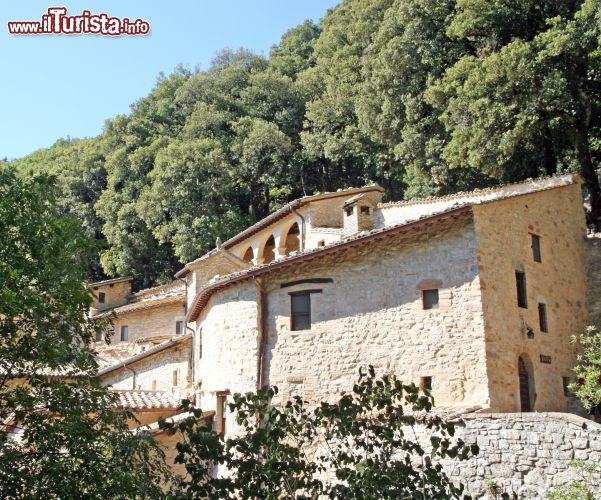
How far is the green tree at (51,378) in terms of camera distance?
8.61 meters

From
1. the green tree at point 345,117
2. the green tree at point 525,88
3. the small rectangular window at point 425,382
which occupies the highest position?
the green tree at point 345,117

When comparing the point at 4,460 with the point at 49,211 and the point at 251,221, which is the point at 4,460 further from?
the point at 251,221

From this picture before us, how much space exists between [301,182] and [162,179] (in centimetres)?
1009

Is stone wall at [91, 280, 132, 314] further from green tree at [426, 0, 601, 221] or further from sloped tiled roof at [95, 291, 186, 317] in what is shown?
green tree at [426, 0, 601, 221]

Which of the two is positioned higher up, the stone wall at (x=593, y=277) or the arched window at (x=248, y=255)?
the arched window at (x=248, y=255)

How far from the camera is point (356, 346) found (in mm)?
19625

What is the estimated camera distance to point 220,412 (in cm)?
2183

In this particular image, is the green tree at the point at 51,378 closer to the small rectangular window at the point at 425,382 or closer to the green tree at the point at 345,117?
the small rectangular window at the point at 425,382

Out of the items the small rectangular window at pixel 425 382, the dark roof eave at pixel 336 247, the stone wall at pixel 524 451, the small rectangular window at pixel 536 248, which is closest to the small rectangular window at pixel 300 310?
the dark roof eave at pixel 336 247

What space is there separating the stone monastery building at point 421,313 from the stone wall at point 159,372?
12.0ft

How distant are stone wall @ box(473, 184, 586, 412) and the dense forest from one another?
6913 millimetres

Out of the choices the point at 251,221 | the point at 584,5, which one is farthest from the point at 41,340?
the point at 251,221

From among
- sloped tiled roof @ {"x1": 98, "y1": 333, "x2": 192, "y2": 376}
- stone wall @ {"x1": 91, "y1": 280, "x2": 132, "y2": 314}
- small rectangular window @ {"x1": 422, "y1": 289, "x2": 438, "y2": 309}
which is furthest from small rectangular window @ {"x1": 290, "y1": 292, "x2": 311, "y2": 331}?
stone wall @ {"x1": 91, "y1": 280, "x2": 132, "y2": 314}

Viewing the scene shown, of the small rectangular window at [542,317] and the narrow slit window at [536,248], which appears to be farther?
the narrow slit window at [536,248]
